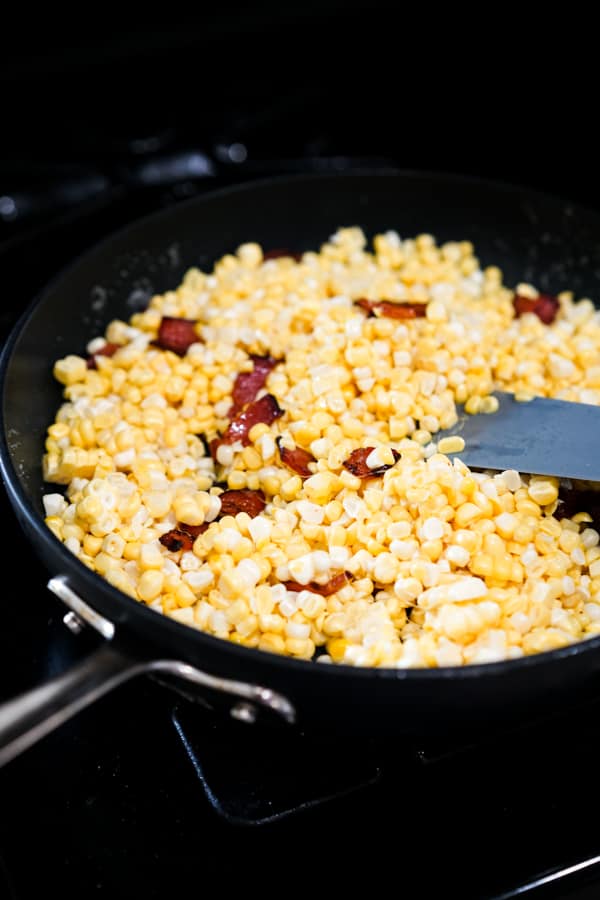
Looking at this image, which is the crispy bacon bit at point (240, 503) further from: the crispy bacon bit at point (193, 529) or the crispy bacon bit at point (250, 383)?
the crispy bacon bit at point (250, 383)

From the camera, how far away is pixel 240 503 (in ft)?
5.10

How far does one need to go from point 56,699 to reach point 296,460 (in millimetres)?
681

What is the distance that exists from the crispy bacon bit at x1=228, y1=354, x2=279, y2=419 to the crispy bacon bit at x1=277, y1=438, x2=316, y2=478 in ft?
0.63

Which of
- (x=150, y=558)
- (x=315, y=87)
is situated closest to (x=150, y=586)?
(x=150, y=558)

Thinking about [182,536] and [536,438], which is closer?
[182,536]

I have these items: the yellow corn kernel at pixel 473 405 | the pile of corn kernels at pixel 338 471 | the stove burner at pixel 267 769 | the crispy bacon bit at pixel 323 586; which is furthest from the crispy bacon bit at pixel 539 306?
the stove burner at pixel 267 769

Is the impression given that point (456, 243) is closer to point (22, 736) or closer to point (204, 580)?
point (204, 580)

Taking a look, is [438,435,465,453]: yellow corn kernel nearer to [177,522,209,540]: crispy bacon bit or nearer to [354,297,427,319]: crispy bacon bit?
[354,297,427,319]: crispy bacon bit

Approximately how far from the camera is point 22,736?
40.1 inches

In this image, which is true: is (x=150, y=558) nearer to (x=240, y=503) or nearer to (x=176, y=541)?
(x=176, y=541)

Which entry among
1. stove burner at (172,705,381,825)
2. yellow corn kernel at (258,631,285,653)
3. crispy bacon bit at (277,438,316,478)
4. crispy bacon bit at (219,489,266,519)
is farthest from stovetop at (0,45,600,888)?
crispy bacon bit at (277,438,316,478)

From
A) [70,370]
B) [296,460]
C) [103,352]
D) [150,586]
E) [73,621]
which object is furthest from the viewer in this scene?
[103,352]

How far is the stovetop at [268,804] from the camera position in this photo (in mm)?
1233

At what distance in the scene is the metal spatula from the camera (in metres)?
1.54
